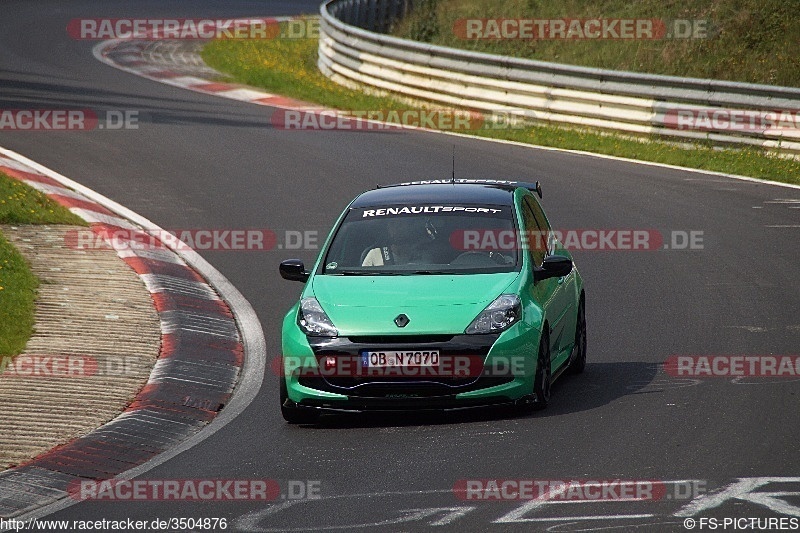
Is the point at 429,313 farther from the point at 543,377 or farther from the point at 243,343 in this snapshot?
the point at 243,343

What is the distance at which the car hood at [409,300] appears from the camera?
9.19 meters

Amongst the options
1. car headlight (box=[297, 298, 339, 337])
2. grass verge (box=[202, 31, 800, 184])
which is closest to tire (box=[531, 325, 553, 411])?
car headlight (box=[297, 298, 339, 337])

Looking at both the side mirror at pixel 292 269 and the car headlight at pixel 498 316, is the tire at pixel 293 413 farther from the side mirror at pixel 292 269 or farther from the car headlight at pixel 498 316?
the car headlight at pixel 498 316

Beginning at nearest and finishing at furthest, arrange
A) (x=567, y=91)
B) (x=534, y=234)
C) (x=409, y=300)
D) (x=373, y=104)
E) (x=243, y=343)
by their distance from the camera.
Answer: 1. (x=409, y=300)
2. (x=534, y=234)
3. (x=243, y=343)
4. (x=567, y=91)
5. (x=373, y=104)

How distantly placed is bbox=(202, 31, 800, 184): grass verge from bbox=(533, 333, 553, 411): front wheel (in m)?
10.5

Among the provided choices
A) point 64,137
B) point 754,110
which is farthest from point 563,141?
point 64,137

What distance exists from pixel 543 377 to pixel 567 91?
14.3 metres

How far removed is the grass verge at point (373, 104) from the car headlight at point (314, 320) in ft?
37.0

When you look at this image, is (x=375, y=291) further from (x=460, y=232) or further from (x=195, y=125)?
(x=195, y=125)

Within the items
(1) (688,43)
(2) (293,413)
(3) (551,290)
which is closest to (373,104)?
(1) (688,43)

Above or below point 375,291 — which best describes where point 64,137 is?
above

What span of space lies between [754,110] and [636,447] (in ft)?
42.9

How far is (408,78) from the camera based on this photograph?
2636cm

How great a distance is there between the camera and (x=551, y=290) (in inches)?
402
